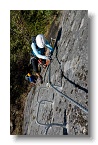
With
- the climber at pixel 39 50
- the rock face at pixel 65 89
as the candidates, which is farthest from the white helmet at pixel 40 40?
the rock face at pixel 65 89

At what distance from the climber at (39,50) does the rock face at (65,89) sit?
60 millimetres

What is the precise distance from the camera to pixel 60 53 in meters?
4.52

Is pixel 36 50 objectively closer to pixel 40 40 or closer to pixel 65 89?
pixel 40 40

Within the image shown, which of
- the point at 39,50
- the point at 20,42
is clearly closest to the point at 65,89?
the point at 39,50

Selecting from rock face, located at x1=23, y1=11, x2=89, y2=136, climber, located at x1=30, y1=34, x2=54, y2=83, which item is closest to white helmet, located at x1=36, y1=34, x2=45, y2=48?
climber, located at x1=30, y1=34, x2=54, y2=83

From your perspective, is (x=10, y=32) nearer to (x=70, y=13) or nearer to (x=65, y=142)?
(x=70, y=13)

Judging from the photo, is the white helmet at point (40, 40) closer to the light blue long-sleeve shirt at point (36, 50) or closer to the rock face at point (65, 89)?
the light blue long-sleeve shirt at point (36, 50)

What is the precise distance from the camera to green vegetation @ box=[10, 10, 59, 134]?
177 inches

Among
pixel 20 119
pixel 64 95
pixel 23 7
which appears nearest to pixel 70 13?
pixel 23 7

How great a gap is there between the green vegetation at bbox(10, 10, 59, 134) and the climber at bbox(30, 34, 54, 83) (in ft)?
0.15

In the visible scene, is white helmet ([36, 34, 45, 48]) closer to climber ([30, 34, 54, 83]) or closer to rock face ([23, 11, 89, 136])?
climber ([30, 34, 54, 83])

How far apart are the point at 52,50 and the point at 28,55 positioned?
22 centimetres

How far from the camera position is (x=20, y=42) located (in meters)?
4.54

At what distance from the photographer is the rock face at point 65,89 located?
4.31 metres
